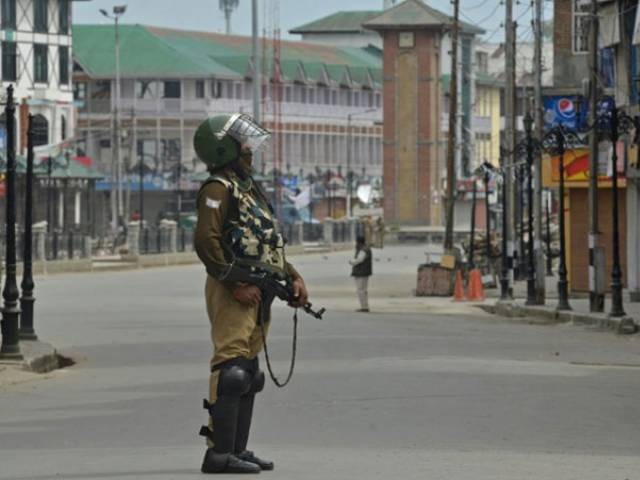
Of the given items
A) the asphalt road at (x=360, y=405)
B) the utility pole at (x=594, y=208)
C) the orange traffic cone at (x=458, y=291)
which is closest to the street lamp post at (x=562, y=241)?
the utility pole at (x=594, y=208)

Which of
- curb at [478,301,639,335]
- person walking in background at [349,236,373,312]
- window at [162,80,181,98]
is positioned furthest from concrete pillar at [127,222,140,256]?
window at [162,80,181,98]

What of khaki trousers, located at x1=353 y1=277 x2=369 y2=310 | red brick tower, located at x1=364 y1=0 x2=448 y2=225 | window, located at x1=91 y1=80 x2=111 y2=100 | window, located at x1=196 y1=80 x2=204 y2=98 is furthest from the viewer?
window, located at x1=196 y1=80 x2=204 y2=98

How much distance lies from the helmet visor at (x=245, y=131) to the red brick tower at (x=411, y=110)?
135m

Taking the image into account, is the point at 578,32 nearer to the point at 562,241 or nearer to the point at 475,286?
the point at 475,286

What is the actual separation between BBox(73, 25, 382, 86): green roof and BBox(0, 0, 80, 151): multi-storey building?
27.3m

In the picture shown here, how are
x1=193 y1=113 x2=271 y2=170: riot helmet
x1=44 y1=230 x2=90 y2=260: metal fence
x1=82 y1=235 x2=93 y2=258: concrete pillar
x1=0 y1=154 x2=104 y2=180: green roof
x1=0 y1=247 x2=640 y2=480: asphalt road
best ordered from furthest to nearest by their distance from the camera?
x1=0 y1=154 x2=104 y2=180: green roof, x1=82 y1=235 x2=93 y2=258: concrete pillar, x1=44 y1=230 x2=90 y2=260: metal fence, x1=0 y1=247 x2=640 y2=480: asphalt road, x1=193 y1=113 x2=271 y2=170: riot helmet

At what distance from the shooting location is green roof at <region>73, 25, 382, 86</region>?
497ft

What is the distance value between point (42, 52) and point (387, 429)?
4009 inches

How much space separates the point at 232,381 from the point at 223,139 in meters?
1.62

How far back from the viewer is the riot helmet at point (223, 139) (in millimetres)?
13547

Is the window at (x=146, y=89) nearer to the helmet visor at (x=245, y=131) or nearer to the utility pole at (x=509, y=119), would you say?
the utility pole at (x=509, y=119)

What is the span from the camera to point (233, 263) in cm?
1331

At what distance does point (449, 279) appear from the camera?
191ft

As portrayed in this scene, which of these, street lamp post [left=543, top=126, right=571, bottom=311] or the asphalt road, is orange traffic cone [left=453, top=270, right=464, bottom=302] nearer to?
street lamp post [left=543, top=126, right=571, bottom=311]
